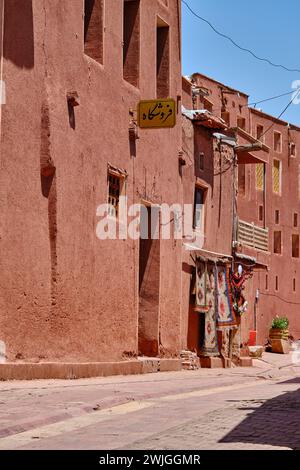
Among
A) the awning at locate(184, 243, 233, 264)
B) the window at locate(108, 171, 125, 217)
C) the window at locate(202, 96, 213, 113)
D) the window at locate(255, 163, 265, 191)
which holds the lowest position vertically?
the awning at locate(184, 243, 233, 264)

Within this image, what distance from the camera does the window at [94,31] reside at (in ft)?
55.1

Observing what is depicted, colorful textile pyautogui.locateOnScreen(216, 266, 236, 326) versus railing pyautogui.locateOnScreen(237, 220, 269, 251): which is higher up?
railing pyautogui.locateOnScreen(237, 220, 269, 251)

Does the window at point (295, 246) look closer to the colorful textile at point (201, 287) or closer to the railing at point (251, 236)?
the railing at point (251, 236)

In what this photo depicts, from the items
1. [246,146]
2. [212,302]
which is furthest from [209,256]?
[246,146]

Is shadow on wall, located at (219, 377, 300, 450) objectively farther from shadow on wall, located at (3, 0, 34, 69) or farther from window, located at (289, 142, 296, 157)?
window, located at (289, 142, 296, 157)

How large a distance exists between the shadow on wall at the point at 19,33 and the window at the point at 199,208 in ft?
32.2

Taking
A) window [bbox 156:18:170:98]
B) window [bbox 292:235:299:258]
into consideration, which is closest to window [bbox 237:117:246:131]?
window [bbox 292:235:299:258]

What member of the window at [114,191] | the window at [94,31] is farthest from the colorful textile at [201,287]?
the window at [94,31]

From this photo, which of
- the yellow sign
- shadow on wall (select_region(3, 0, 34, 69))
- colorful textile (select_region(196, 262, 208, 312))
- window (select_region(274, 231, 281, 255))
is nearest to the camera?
shadow on wall (select_region(3, 0, 34, 69))

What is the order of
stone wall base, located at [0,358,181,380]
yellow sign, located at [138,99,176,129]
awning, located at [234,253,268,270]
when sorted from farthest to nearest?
1. awning, located at [234,253,268,270]
2. yellow sign, located at [138,99,176,129]
3. stone wall base, located at [0,358,181,380]

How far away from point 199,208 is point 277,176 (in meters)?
25.3

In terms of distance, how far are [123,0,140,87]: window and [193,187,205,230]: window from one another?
201 inches

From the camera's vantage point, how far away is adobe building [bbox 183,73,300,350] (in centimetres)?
4175

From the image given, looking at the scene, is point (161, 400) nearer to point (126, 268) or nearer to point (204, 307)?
point (126, 268)
